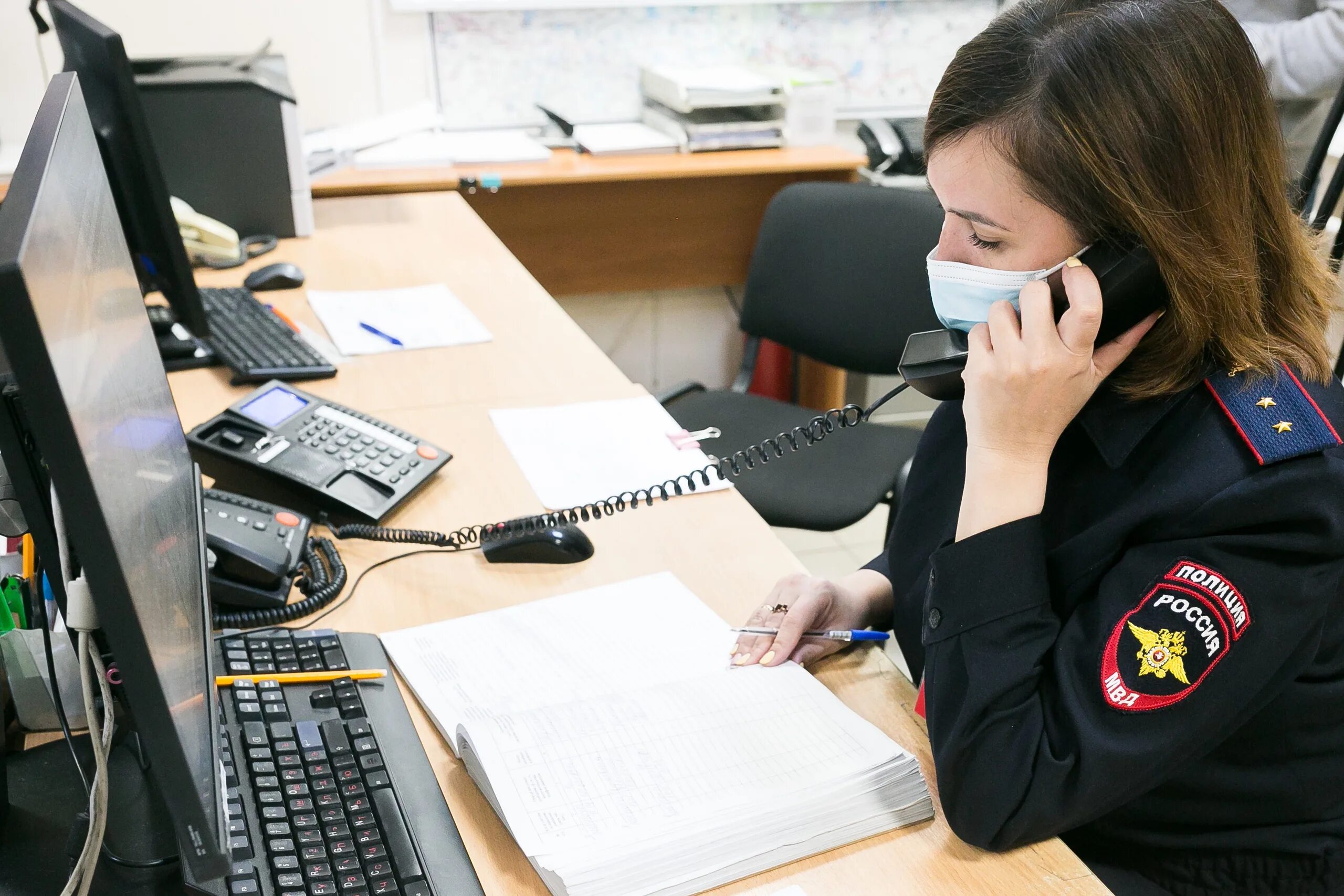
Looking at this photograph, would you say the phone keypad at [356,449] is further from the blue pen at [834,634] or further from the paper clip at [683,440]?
the blue pen at [834,634]

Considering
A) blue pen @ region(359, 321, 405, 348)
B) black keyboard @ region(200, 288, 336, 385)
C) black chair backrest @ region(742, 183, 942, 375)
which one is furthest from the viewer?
black chair backrest @ region(742, 183, 942, 375)

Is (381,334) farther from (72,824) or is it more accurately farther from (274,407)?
(72,824)

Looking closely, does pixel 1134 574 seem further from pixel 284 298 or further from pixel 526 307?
pixel 284 298

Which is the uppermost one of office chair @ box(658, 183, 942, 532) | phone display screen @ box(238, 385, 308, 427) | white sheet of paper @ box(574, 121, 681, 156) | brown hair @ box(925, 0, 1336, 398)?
brown hair @ box(925, 0, 1336, 398)

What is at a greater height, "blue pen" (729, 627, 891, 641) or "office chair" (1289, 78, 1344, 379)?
"office chair" (1289, 78, 1344, 379)

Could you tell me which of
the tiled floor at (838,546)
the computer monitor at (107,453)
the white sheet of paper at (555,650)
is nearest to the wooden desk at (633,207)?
the tiled floor at (838,546)

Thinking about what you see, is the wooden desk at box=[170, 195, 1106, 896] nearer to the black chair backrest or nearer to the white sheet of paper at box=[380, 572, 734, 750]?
the white sheet of paper at box=[380, 572, 734, 750]

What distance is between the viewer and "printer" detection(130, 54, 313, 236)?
6.80 feet

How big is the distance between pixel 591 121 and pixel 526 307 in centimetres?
135

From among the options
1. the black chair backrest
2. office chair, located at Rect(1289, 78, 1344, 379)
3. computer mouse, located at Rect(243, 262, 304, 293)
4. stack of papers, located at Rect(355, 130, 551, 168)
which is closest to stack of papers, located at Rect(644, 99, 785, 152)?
stack of papers, located at Rect(355, 130, 551, 168)

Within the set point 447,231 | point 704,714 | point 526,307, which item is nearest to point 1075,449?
point 704,714

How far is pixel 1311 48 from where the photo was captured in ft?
7.29

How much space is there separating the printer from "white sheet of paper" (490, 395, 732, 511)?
955 mm

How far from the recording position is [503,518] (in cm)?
128
